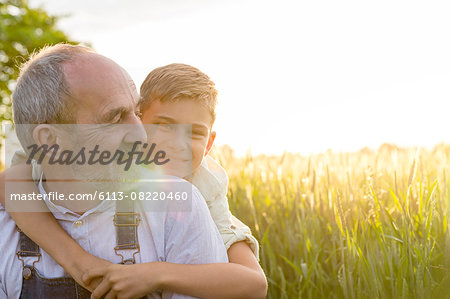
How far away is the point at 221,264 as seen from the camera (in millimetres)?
1809

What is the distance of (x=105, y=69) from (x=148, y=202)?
0.61 metres

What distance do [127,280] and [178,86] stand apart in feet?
3.76

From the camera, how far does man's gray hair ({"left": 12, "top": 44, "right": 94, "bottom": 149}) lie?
1979 millimetres

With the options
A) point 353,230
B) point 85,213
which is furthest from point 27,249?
point 353,230

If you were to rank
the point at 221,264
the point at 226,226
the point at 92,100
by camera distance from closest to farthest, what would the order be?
the point at 221,264 → the point at 92,100 → the point at 226,226

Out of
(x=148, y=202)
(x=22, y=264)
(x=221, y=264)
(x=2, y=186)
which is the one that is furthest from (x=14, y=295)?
(x=221, y=264)

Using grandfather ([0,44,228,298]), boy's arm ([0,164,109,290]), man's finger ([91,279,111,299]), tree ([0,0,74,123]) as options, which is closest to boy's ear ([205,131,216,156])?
grandfather ([0,44,228,298])

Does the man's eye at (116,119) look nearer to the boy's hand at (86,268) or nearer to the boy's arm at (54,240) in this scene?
the boy's arm at (54,240)

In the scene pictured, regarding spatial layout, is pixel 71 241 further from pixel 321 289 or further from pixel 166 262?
pixel 321 289

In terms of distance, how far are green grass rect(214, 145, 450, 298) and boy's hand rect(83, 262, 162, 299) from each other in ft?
3.37

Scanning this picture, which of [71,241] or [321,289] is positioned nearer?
[71,241]

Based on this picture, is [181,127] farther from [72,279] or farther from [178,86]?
[72,279]

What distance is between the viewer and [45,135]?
6.57ft

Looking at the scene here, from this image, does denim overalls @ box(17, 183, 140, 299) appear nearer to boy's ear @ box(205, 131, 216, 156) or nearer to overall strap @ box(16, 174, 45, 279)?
overall strap @ box(16, 174, 45, 279)
